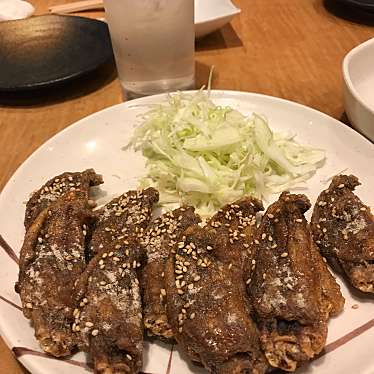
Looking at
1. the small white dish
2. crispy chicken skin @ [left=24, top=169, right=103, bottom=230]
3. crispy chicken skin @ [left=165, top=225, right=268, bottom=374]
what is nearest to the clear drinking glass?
the small white dish

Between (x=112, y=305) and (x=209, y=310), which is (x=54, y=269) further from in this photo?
(x=209, y=310)

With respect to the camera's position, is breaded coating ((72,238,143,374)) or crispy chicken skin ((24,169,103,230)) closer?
breaded coating ((72,238,143,374))

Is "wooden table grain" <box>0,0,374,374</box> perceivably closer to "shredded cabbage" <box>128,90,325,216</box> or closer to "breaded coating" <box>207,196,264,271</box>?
"shredded cabbage" <box>128,90,325,216</box>

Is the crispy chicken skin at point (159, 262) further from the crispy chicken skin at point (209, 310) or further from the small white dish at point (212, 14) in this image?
the small white dish at point (212, 14)

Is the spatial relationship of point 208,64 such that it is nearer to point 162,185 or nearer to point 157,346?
point 162,185

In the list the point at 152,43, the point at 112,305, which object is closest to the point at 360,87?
the point at 152,43

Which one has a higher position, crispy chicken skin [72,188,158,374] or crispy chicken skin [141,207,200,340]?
crispy chicken skin [72,188,158,374]
